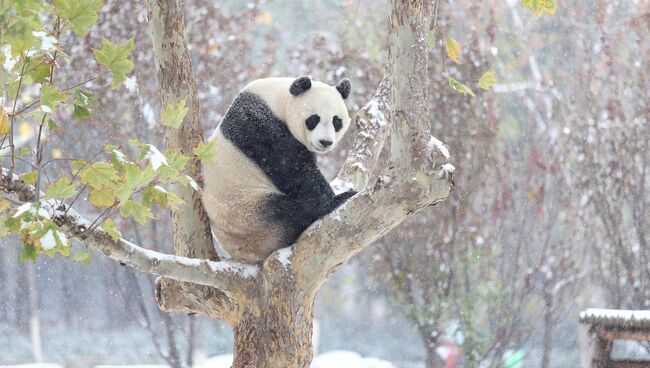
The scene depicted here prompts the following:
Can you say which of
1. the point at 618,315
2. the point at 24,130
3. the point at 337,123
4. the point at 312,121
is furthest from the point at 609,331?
the point at 24,130

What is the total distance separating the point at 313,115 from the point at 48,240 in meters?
1.14

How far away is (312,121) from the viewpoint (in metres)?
2.53

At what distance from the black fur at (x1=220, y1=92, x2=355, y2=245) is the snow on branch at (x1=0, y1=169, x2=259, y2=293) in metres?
0.20

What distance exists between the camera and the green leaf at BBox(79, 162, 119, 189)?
65.3 inches

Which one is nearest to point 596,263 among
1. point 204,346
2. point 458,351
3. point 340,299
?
point 458,351

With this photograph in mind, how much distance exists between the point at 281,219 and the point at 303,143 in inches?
10.6

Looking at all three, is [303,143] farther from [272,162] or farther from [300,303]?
[300,303]

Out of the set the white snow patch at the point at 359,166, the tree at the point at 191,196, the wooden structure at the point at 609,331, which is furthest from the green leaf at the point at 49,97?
the wooden structure at the point at 609,331

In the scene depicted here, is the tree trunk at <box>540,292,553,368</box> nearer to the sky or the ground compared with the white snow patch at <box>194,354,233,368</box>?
nearer to the sky

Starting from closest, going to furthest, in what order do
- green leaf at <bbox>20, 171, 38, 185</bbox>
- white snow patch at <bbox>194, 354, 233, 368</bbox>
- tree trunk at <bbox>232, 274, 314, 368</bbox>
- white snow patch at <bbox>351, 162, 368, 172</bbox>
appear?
1. green leaf at <bbox>20, 171, 38, 185</bbox>
2. tree trunk at <bbox>232, 274, 314, 368</bbox>
3. white snow patch at <bbox>351, 162, 368, 172</bbox>
4. white snow patch at <bbox>194, 354, 233, 368</bbox>

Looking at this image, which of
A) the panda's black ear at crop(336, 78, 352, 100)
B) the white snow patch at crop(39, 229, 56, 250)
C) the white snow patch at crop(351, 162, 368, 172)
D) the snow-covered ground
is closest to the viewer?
the white snow patch at crop(39, 229, 56, 250)

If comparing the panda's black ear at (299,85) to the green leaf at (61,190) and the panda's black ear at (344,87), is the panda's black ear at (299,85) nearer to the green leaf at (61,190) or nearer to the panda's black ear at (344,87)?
the panda's black ear at (344,87)

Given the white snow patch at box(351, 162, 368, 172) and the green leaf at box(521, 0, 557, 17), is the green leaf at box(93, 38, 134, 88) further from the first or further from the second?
the white snow patch at box(351, 162, 368, 172)

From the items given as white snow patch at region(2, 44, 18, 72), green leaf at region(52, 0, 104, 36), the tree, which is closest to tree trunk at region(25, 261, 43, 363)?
the tree
